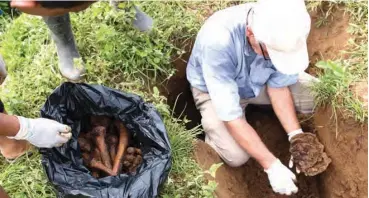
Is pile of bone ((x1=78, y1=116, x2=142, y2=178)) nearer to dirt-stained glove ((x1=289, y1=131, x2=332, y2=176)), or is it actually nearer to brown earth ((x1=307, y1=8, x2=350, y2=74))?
dirt-stained glove ((x1=289, y1=131, x2=332, y2=176))

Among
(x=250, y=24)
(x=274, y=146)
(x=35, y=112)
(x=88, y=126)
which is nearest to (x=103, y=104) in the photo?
(x=88, y=126)

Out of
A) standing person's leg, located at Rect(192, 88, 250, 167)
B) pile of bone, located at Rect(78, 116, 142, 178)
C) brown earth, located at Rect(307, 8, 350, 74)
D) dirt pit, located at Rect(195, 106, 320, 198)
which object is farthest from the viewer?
brown earth, located at Rect(307, 8, 350, 74)

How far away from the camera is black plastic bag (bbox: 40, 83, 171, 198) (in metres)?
2.29

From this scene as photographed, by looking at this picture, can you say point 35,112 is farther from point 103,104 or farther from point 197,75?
point 197,75

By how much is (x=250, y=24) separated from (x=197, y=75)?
52cm

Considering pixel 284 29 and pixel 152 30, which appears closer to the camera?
pixel 284 29

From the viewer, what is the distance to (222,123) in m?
3.01

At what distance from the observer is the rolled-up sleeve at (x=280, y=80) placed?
287 cm

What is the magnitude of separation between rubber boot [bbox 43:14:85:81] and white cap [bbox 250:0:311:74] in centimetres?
94

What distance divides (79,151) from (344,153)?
141 centimetres

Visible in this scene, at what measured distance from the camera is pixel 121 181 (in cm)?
232

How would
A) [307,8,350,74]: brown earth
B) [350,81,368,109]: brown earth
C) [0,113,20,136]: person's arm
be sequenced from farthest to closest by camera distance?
1. [307,8,350,74]: brown earth
2. [350,81,368,109]: brown earth
3. [0,113,20,136]: person's arm

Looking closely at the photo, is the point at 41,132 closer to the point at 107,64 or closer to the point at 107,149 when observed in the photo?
Answer: the point at 107,149

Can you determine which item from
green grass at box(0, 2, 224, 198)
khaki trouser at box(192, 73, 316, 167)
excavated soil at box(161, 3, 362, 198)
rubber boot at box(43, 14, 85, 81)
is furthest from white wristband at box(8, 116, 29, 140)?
khaki trouser at box(192, 73, 316, 167)
